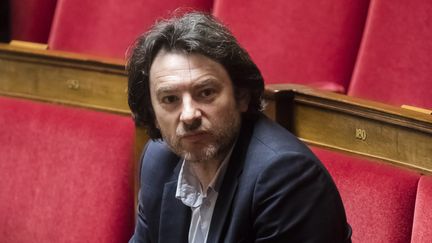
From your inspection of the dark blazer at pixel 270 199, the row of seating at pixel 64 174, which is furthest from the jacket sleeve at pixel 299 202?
the row of seating at pixel 64 174

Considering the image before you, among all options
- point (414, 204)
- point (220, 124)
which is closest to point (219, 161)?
point (220, 124)

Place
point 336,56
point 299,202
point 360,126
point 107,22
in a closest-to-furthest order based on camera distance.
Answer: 1. point 299,202
2. point 360,126
3. point 336,56
4. point 107,22

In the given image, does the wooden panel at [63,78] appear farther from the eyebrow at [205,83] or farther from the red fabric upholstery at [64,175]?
the eyebrow at [205,83]

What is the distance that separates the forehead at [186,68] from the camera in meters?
0.44

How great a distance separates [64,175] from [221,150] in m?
0.29

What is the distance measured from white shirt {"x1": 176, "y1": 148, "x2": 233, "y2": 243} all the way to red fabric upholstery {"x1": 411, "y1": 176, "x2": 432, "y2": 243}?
13cm

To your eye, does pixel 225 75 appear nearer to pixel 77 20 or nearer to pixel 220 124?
pixel 220 124

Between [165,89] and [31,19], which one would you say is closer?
[165,89]

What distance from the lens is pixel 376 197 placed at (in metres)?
0.51

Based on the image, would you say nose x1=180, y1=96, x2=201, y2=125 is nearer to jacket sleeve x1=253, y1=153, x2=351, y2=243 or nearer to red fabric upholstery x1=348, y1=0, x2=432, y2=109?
jacket sleeve x1=253, y1=153, x2=351, y2=243

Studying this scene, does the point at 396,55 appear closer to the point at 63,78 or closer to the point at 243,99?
the point at 243,99

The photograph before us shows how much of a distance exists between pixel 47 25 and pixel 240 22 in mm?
247

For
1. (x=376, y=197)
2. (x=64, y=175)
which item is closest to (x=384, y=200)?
(x=376, y=197)

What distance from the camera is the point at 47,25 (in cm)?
83
